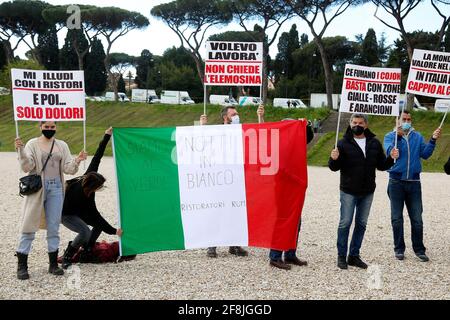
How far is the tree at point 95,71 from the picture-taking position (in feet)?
233

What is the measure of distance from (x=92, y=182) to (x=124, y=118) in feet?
117

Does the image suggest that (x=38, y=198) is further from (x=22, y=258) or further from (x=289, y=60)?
(x=289, y=60)

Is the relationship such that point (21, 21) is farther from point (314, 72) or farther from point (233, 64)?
point (233, 64)


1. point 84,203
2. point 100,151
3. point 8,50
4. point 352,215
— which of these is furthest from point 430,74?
point 8,50

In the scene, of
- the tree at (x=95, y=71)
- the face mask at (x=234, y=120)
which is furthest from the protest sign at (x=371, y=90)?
the tree at (x=95, y=71)

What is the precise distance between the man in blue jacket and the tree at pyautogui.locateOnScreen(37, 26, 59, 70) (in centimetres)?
6367

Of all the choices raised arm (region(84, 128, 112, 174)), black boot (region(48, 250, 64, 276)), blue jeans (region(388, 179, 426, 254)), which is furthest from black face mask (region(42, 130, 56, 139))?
blue jeans (region(388, 179, 426, 254))

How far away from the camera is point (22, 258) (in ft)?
19.1

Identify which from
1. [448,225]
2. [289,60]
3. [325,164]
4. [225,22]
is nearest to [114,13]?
[225,22]

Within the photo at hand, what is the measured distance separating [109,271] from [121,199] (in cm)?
81

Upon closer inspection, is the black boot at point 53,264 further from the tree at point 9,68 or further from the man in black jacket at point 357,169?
the tree at point 9,68

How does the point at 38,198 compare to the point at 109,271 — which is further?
the point at 109,271

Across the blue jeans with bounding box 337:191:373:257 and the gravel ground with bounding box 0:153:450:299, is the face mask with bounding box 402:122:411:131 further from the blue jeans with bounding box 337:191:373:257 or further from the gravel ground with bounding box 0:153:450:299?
the gravel ground with bounding box 0:153:450:299

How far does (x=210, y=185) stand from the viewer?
251 inches
